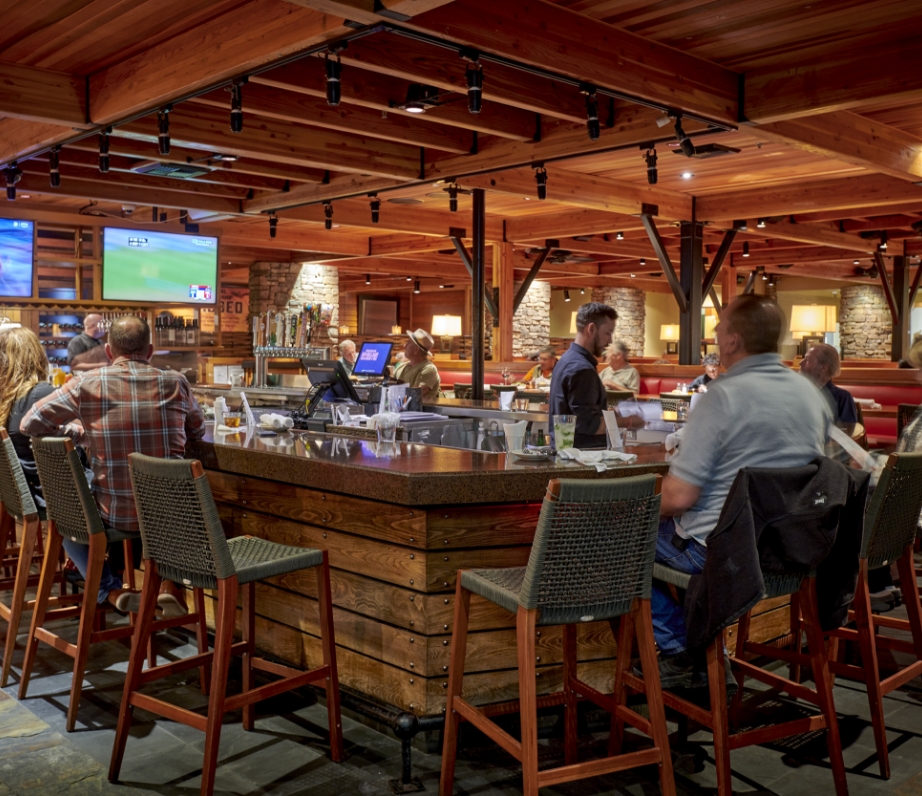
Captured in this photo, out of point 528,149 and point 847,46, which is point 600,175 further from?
point 847,46

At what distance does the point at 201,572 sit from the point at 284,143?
4940mm

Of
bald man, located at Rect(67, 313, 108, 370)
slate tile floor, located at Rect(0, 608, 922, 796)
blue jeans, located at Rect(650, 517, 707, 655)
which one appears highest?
bald man, located at Rect(67, 313, 108, 370)

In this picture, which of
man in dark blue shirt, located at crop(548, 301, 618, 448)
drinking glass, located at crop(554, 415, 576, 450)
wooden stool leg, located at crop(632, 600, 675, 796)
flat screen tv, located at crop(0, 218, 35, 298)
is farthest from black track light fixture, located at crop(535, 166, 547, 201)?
flat screen tv, located at crop(0, 218, 35, 298)

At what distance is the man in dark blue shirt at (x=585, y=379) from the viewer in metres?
5.03

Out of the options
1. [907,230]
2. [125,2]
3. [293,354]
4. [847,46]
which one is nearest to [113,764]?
[125,2]

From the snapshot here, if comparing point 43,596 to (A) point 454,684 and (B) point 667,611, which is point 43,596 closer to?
(A) point 454,684

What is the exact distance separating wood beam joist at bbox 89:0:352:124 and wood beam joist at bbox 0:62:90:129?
0.31ft

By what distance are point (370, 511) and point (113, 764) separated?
1203 millimetres

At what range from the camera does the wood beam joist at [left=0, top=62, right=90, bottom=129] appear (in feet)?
18.5

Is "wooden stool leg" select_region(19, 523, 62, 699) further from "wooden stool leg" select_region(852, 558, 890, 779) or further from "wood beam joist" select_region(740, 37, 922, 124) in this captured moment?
"wood beam joist" select_region(740, 37, 922, 124)

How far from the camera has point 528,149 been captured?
23.5 ft

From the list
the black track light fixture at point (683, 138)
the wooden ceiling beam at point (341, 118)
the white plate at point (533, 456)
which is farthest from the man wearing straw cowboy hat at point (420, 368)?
the white plate at point (533, 456)

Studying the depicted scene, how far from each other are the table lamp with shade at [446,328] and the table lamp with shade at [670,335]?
528 cm

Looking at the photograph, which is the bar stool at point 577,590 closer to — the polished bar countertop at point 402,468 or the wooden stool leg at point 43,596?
the polished bar countertop at point 402,468
